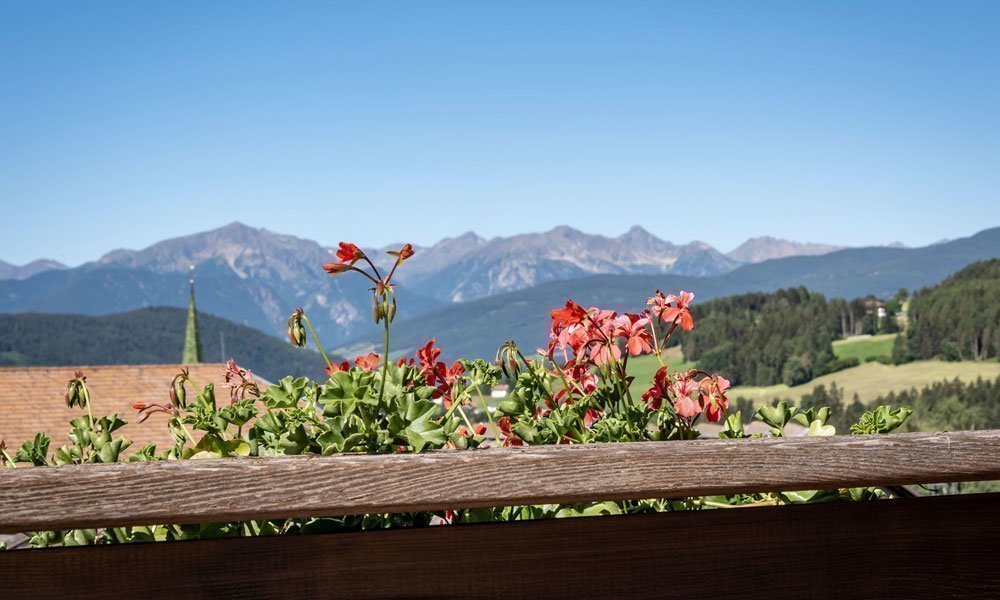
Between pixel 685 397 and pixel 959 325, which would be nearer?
pixel 685 397

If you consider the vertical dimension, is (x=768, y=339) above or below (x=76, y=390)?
below

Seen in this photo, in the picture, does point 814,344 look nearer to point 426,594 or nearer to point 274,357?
point 274,357

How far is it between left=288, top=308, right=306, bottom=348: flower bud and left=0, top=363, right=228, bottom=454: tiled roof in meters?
18.5

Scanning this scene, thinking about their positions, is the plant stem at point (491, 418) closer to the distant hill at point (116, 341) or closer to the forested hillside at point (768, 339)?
the forested hillside at point (768, 339)

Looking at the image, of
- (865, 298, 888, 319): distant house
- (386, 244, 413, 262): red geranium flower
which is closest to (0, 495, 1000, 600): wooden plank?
(386, 244, 413, 262): red geranium flower

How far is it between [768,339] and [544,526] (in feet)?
289

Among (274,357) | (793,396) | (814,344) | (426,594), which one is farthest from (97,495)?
(274,357)

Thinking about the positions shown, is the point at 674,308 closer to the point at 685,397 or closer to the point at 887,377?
the point at 685,397

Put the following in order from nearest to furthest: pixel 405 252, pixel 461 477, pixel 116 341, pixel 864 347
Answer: pixel 461 477 → pixel 405 252 → pixel 864 347 → pixel 116 341

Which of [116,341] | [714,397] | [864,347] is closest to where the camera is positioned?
[714,397]

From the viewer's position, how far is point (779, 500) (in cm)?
105

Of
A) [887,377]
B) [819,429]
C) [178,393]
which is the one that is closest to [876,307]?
[887,377]

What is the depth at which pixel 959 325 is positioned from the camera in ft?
257

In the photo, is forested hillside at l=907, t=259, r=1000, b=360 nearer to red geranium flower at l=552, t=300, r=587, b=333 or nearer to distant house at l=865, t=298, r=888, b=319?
distant house at l=865, t=298, r=888, b=319
